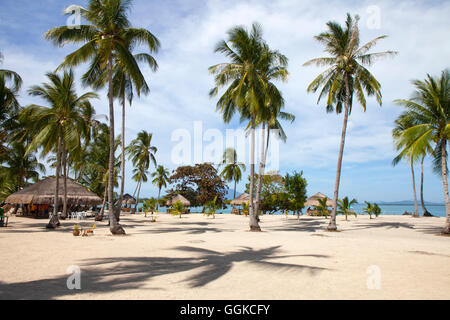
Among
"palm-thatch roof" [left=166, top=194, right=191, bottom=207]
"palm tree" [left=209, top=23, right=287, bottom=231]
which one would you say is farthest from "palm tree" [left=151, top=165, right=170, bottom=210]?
"palm tree" [left=209, top=23, right=287, bottom=231]

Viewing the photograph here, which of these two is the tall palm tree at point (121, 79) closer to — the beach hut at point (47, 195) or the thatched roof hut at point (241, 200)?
the beach hut at point (47, 195)

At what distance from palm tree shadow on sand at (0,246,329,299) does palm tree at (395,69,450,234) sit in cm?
1089

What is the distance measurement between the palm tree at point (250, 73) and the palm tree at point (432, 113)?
24.8 feet

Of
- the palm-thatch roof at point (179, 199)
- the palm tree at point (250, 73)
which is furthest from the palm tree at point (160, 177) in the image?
the palm tree at point (250, 73)

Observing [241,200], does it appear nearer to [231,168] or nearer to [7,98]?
[231,168]

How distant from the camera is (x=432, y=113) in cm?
1576

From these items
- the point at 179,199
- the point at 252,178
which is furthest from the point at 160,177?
the point at 252,178

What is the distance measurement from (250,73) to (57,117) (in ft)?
38.9

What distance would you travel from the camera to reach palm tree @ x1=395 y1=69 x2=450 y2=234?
15102 mm

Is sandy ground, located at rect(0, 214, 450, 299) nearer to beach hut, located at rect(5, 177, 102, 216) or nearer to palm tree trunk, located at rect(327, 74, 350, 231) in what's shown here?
palm tree trunk, located at rect(327, 74, 350, 231)
